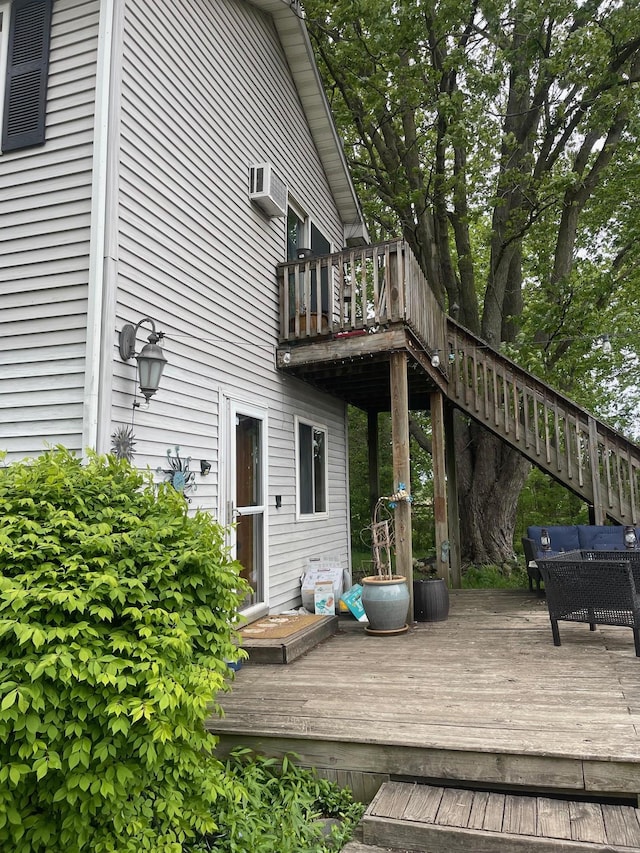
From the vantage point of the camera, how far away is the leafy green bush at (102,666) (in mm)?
2316

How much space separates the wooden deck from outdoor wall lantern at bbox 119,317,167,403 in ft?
7.05

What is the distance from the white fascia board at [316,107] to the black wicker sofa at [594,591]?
266 inches

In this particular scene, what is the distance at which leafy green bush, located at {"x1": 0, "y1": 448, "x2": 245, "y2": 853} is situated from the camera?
232 cm

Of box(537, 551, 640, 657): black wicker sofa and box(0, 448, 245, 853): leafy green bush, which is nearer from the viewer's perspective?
box(0, 448, 245, 853): leafy green bush

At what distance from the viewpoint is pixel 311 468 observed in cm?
820

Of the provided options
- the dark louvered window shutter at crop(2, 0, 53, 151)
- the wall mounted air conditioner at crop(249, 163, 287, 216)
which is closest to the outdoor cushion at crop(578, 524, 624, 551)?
the wall mounted air conditioner at crop(249, 163, 287, 216)

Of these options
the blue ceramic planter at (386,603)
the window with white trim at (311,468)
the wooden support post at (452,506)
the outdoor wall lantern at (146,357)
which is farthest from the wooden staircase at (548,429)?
the outdoor wall lantern at (146,357)

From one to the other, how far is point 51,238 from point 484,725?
13.7 feet

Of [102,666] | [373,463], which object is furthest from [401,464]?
[102,666]

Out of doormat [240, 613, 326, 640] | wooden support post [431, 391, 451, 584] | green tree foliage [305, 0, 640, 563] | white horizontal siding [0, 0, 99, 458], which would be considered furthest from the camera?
green tree foliage [305, 0, 640, 563]

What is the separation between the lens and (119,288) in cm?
428

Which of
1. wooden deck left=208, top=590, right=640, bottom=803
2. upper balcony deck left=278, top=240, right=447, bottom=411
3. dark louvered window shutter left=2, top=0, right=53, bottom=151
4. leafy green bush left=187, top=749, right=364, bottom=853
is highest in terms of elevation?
dark louvered window shutter left=2, top=0, right=53, bottom=151

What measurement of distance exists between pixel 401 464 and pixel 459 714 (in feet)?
10.1

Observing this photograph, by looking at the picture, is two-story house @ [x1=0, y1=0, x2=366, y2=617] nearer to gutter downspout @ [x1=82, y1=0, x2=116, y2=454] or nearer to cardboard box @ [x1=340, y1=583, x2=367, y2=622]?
gutter downspout @ [x1=82, y1=0, x2=116, y2=454]
